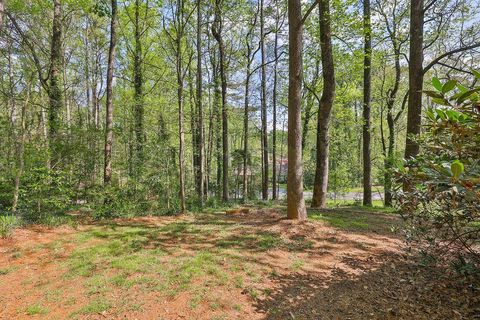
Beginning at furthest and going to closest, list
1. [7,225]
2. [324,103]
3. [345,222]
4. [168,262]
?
[324,103]
[345,222]
[7,225]
[168,262]

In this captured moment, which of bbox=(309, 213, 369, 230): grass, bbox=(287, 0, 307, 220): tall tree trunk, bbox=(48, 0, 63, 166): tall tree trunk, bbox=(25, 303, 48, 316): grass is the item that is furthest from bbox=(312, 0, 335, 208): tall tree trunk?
bbox=(48, 0, 63, 166): tall tree trunk

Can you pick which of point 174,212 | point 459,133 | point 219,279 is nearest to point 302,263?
point 219,279

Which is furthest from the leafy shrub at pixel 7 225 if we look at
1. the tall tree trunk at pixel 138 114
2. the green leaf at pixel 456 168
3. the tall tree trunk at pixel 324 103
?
the tall tree trunk at pixel 324 103

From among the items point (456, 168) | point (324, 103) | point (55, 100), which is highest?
point (55, 100)

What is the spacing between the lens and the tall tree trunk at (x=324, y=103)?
682 cm

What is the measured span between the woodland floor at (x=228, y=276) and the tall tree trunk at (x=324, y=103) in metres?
1.92

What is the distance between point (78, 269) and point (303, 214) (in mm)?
4217

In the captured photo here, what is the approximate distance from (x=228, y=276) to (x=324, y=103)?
5488mm

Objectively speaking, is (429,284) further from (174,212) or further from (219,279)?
(174,212)

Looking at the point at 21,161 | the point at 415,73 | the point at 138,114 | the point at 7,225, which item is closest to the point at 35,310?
the point at 7,225

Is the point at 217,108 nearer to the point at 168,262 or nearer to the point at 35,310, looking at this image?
the point at 168,262

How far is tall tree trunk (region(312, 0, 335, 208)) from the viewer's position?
22.4 ft

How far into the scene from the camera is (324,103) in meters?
7.11

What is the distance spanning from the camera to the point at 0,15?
14.8 ft
